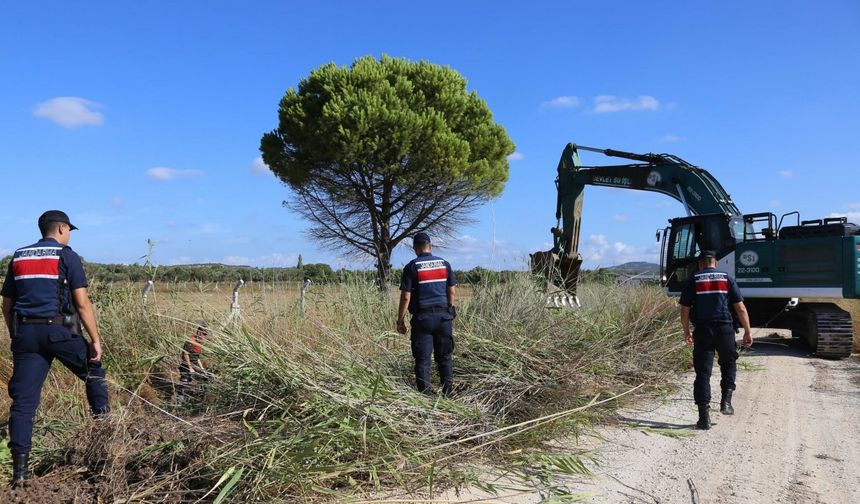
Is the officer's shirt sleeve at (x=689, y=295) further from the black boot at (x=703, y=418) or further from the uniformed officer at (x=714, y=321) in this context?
the black boot at (x=703, y=418)

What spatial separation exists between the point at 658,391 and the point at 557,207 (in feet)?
24.3

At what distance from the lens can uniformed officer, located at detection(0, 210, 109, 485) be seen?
4305 millimetres

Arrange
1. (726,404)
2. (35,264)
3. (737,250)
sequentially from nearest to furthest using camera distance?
(35,264) < (726,404) < (737,250)

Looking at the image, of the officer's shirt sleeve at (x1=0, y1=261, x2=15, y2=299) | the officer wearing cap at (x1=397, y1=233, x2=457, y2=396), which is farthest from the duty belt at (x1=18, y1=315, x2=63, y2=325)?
the officer wearing cap at (x1=397, y1=233, x2=457, y2=396)

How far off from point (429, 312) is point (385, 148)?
1303cm

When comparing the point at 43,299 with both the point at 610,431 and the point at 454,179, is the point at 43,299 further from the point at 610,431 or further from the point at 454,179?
the point at 454,179

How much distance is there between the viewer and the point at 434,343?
6.09m

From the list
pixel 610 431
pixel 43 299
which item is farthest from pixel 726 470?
pixel 43 299

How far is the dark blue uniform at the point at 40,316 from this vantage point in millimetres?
4309

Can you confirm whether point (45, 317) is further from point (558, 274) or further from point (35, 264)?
point (558, 274)

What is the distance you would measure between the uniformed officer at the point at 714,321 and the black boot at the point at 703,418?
31cm

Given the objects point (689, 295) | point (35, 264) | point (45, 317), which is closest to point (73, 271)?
point (35, 264)

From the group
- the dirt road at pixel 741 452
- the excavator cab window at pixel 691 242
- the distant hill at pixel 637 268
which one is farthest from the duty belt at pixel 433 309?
the excavator cab window at pixel 691 242

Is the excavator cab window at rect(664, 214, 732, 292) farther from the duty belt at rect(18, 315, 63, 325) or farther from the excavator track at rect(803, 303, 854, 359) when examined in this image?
the duty belt at rect(18, 315, 63, 325)
